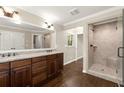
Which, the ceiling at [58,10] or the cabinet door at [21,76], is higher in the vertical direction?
the ceiling at [58,10]

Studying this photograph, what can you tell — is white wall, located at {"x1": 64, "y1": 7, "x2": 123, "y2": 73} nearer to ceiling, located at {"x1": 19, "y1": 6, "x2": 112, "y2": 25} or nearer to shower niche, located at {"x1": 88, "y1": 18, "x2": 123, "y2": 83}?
ceiling, located at {"x1": 19, "y1": 6, "x2": 112, "y2": 25}

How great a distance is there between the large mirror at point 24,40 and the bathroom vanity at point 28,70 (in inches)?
18.6

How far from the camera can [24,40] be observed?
276 centimetres

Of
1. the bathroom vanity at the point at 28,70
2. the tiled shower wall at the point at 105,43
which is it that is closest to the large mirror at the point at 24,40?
the bathroom vanity at the point at 28,70

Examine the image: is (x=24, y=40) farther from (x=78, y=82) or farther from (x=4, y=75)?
(x=78, y=82)

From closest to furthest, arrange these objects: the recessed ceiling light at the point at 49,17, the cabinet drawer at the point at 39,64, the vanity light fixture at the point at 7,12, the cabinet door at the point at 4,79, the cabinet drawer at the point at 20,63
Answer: the cabinet door at the point at 4,79 → the cabinet drawer at the point at 20,63 → the vanity light fixture at the point at 7,12 → the cabinet drawer at the point at 39,64 → the recessed ceiling light at the point at 49,17

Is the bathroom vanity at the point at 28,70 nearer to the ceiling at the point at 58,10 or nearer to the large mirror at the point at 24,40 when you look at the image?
the large mirror at the point at 24,40

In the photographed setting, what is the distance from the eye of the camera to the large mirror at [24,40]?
2.31 metres

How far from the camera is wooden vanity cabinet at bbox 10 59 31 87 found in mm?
1811

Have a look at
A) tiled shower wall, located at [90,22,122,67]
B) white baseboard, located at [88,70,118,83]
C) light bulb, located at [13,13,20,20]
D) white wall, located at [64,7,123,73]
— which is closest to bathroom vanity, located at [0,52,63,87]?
light bulb, located at [13,13,20,20]

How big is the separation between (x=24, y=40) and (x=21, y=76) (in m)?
1.18

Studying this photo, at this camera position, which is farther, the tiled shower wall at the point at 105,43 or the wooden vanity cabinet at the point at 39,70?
the tiled shower wall at the point at 105,43

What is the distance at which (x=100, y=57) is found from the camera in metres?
4.39
